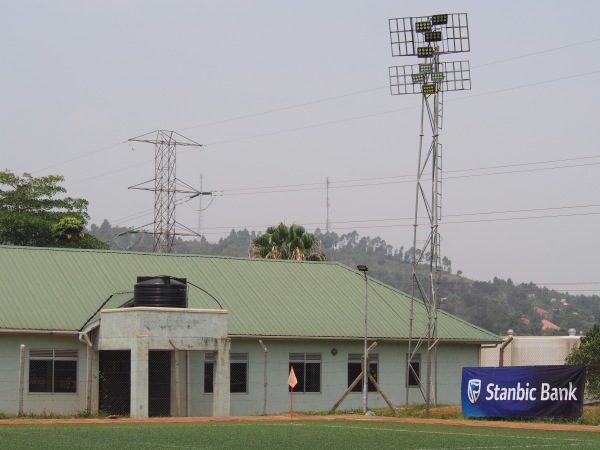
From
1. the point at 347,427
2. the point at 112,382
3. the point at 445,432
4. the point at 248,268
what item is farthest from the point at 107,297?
the point at 445,432

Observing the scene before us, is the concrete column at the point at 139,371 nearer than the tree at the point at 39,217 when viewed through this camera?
Yes

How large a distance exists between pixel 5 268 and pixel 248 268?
9750 mm

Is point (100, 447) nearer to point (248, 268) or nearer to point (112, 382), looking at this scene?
point (112, 382)

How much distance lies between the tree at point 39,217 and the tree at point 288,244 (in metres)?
9.30

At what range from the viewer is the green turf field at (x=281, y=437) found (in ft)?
70.2

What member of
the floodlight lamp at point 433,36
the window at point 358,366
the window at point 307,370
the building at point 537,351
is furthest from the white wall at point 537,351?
the floodlight lamp at point 433,36

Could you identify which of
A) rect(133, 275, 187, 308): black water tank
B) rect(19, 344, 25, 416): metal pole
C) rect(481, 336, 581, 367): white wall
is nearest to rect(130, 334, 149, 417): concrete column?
rect(133, 275, 187, 308): black water tank

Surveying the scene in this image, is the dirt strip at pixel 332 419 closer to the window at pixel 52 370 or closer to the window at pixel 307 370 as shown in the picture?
the window at pixel 52 370

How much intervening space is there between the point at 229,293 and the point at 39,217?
73.4 feet

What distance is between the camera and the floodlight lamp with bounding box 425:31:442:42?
3528 cm

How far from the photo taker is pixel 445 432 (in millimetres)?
25891

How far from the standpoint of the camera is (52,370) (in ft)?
116

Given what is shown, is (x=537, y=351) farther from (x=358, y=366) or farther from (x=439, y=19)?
(x=439, y=19)

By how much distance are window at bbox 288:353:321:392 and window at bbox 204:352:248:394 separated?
1.83 metres
